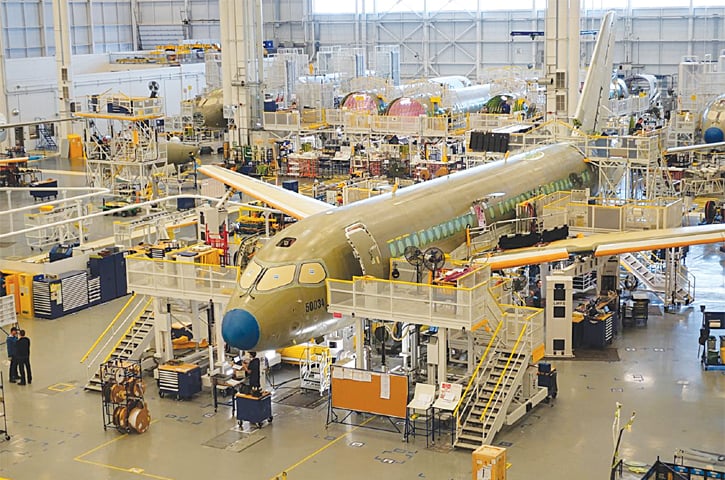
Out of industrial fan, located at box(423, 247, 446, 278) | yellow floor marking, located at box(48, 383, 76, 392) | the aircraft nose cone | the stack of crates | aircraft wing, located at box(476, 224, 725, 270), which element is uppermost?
industrial fan, located at box(423, 247, 446, 278)

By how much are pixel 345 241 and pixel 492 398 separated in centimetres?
590

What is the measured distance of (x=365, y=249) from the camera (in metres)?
29.4

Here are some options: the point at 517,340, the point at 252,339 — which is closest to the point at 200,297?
the point at 252,339

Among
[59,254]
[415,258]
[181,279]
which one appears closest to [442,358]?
[415,258]

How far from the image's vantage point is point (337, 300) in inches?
1092

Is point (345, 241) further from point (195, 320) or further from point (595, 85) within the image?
point (595, 85)

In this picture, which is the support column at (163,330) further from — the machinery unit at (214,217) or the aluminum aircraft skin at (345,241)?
the machinery unit at (214,217)

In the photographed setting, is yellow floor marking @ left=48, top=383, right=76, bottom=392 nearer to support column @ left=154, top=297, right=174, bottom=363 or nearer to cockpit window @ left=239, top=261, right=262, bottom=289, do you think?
support column @ left=154, top=297, right=174, bottom=363

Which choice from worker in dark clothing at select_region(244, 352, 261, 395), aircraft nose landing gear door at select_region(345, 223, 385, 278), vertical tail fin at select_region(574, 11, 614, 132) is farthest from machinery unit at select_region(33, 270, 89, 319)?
vertical tail fin at select_region(574, 11, 614, 132)

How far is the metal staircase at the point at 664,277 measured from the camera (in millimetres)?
38625

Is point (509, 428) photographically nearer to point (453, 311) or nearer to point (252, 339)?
point (453, 311)

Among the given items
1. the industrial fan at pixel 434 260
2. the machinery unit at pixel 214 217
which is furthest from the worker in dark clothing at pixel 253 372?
the machinery unit at pixel 214 217

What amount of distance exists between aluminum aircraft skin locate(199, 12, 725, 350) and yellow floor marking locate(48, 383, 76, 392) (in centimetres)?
683

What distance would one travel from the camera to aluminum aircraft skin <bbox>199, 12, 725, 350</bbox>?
27.2 meters
